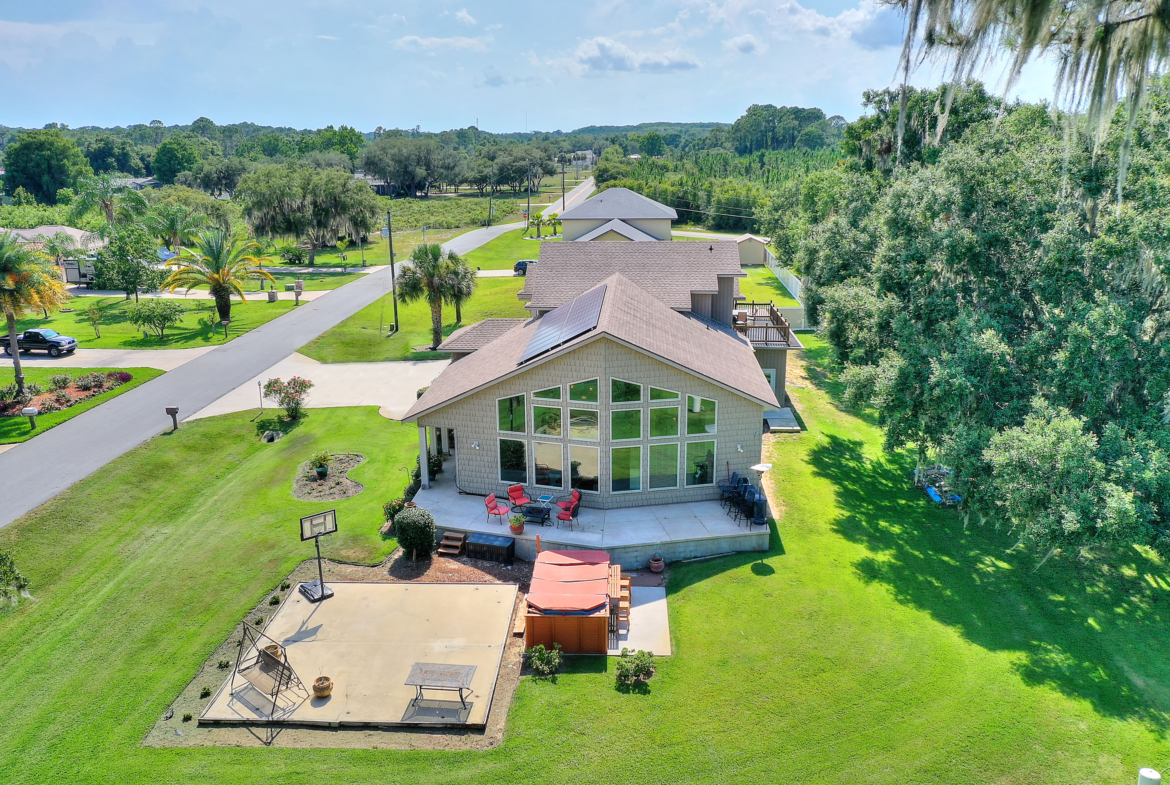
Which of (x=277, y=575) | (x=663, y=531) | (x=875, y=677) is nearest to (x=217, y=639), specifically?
(x=277, y=575)

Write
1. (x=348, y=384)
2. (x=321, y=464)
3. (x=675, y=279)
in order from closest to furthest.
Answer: (x=321, y=464) < (x=675, y=279) < (x=348, y=384)

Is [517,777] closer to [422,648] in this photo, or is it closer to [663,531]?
[422,648]

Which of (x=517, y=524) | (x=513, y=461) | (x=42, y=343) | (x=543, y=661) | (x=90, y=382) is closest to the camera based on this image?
(x=543, y=661)

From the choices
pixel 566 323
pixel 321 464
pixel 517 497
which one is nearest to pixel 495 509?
pixel 517 497

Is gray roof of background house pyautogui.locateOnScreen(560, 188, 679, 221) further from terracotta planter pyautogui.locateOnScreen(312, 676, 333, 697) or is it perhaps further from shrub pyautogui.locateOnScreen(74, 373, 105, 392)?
terracotta planter pyautogui.locateOnScreen(312, 676, 333, 697)

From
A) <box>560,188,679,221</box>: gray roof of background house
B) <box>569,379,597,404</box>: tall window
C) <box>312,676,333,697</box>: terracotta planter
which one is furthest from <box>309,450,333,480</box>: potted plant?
<box>560,188,679,221</box>: gray roof of background house

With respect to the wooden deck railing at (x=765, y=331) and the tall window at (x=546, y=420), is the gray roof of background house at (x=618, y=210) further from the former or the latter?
the tall window at (x=546, y=420)

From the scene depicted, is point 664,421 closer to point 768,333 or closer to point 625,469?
point 625,469
